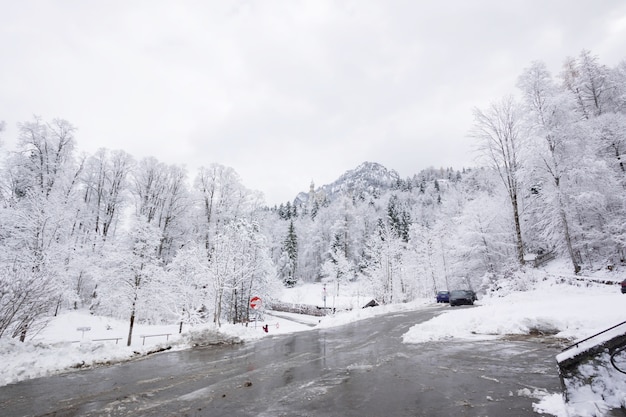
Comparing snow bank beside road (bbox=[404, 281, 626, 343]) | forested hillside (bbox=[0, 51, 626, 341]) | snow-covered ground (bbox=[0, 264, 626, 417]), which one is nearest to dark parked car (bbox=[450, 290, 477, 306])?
forested hillside (bbox=[0, 51, 626, 341])

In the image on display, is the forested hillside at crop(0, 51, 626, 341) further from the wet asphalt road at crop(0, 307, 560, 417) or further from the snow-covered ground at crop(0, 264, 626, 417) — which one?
the wet asphalt road at crop(0, 307, 560, 417)

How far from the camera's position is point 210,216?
3434cm

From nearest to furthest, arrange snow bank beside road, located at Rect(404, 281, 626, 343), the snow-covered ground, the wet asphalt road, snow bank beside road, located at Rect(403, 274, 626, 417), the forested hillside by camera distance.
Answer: snow bank beside road, located at Rect(403, 274, 626, 417) → the snow-covered ground → the wet asphalt road → snow bank beside road, located at Rect(404, 281, 626, 343) → the forested hillside

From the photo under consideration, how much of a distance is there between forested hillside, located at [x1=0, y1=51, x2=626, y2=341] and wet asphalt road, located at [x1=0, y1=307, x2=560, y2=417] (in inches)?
246

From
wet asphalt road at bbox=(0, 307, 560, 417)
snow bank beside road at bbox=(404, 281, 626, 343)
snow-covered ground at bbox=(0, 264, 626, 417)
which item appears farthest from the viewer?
snow bank beside road at bbox=(404, 281, 626, 343)

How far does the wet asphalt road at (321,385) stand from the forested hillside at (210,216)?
246 inches

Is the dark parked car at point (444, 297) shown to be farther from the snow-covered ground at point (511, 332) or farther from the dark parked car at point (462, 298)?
the snow-covered ground at point (511, 332)

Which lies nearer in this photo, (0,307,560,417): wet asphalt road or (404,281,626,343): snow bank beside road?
(0,307,560,417): wet asphalt road

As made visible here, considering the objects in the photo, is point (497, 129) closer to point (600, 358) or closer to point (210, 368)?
point (600, 358)

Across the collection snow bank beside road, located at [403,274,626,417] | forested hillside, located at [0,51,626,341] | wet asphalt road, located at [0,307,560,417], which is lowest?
wet asphalt road, located at [0,307,560,417]

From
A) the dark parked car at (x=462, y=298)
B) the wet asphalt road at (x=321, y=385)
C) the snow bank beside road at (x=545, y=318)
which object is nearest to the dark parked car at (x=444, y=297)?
the dark parked car at (x=462, y=298)

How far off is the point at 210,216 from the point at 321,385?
29.1 m

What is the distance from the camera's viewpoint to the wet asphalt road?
594 cm

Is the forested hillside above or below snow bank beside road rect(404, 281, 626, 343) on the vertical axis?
above
